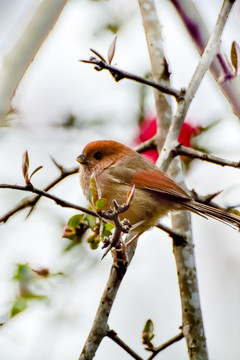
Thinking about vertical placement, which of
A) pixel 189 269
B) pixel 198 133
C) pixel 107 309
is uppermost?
pixel 198 133

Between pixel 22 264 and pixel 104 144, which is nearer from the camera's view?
pixel 22 264

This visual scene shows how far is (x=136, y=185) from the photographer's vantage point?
146 inches

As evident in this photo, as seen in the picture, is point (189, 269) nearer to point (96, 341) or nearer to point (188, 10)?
point (96, 341)

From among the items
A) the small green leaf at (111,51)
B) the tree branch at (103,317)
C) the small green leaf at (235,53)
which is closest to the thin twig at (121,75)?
the small green leaf at (111,51)

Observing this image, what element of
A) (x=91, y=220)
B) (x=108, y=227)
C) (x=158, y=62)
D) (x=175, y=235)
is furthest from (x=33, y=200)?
(x=158, y=62)

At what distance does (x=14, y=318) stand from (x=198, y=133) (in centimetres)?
179

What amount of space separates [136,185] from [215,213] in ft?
2.04

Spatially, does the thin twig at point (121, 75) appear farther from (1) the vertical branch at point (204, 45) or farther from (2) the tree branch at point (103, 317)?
(2) the tree branch at point (103, 317)

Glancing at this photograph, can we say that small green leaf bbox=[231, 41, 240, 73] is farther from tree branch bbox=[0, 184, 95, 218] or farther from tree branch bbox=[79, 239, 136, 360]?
tree branch bbox=[79, 239, 136, 360]

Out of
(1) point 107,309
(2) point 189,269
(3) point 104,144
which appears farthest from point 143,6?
(1) point 107,309

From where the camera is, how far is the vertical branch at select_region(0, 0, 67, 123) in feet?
6.18

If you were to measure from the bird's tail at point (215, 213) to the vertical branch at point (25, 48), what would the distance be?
64.2 inches

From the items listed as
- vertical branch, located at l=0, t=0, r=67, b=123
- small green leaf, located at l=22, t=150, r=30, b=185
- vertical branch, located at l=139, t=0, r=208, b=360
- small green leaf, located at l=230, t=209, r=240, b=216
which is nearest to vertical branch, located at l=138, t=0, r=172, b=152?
vertical branch, located at l=139, t=0, r=208, b=360

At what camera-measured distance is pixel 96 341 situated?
2691 millimetres
